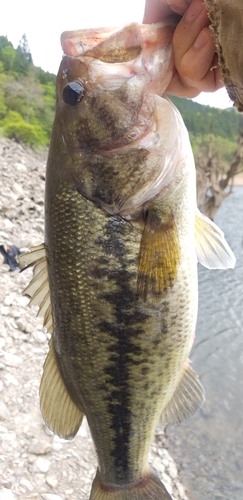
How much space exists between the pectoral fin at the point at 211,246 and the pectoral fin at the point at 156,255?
289 mm

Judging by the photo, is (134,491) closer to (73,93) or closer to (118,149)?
(118,149)

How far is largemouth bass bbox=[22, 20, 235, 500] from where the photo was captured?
162 centimetres

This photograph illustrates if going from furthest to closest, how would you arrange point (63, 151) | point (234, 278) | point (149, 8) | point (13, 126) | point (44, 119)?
point (44, 119)
point (13, 126)
point (234, 278)
point (63, 151)
point (149, 8)

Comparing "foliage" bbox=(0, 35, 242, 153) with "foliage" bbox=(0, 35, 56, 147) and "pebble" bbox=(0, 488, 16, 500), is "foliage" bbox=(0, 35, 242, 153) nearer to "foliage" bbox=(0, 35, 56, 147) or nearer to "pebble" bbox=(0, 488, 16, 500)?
"foliage" bbox=(0, 35, 56, 147)

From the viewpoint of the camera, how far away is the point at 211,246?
1.96 m

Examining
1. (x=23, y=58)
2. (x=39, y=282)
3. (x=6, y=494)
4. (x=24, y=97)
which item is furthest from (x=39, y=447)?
(x=23, y=58)

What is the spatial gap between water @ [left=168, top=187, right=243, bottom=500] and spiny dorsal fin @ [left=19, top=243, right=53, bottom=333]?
3.92 m

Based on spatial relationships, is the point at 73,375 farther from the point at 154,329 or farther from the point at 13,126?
the point at 13,126

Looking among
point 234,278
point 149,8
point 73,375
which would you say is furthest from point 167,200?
point 234,278

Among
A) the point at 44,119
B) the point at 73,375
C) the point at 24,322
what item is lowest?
the point at 44,119

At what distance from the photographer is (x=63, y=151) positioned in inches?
68.1

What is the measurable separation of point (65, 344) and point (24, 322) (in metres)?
3.99

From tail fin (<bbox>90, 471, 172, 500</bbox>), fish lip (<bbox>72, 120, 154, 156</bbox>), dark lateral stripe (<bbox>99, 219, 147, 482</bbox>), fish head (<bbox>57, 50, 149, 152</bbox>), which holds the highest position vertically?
fish head (<bbox>57, 50, 149, 152</bbox>)

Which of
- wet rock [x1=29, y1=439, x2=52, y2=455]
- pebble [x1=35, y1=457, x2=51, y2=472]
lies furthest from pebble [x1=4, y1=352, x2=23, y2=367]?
pebble [x1=35, y1=457, x2=51, y2=472]
